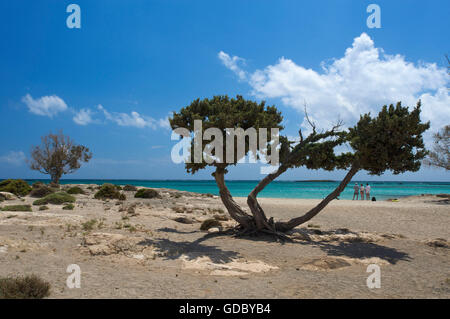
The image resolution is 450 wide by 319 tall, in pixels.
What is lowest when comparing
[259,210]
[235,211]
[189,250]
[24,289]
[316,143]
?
[189,250]

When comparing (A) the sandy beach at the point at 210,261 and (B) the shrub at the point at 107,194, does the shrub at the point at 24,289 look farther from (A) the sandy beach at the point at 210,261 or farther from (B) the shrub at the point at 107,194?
(B) the shrub at the point at 107,194

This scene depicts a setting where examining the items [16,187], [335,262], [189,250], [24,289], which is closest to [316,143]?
[335,262]

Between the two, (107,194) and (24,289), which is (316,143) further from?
(107,194)

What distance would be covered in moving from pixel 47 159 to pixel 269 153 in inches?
1803

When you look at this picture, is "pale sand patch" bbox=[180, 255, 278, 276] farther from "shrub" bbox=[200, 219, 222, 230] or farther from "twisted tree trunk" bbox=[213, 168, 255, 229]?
"shrub" bbox=[200, 219, 222, 230]

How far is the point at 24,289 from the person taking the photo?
213 inches

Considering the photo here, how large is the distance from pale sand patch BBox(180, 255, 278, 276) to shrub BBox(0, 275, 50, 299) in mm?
3604

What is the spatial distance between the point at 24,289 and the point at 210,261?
4802 millimetres

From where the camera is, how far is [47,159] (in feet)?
152

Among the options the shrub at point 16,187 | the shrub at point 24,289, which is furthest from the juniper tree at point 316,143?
the shrub at point 16,187

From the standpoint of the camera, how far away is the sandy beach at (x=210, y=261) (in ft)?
20.8

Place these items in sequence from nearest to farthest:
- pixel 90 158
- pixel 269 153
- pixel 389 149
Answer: pixel 389 149, pixel 269 153, pixel 90 158
